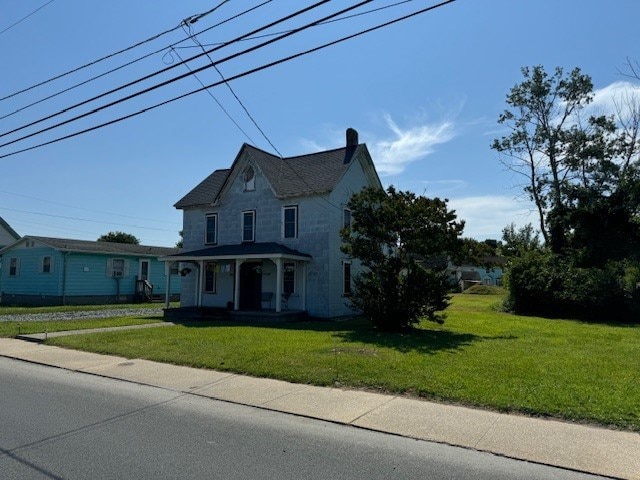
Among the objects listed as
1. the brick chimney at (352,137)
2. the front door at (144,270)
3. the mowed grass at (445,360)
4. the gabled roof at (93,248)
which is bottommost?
the mowed grass at (445,360)

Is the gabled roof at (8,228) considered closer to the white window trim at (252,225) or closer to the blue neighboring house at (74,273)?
the blue neighboring house at (74,273)

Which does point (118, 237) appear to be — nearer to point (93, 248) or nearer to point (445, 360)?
point (93, 248)

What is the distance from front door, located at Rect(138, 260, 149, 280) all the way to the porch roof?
35.3ft

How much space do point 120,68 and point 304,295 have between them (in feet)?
40.2

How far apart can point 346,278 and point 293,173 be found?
18.8 feet

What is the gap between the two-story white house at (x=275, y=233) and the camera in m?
20.8

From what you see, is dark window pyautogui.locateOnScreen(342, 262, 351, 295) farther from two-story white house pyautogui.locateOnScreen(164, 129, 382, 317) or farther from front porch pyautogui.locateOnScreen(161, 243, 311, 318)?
front porch pyautogui.locateOnScreen(161, 243, 311, 318)

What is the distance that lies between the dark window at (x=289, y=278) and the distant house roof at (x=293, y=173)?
3198mm

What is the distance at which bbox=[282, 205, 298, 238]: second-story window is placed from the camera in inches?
852

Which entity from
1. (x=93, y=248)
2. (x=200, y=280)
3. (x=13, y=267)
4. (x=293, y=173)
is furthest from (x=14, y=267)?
(x=293, y=173)

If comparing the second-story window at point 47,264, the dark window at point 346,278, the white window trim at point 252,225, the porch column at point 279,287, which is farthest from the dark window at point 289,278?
the second-story window at point 47,264

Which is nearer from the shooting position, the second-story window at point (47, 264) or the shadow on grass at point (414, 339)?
the shadow on grass at point (414, 339)

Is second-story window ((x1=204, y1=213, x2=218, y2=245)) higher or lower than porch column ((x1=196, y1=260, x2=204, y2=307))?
higher

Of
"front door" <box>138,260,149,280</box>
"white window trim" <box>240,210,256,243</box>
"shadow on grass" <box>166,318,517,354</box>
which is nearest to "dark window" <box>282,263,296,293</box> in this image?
"white window trim" <box>240,210,256,243</box>
